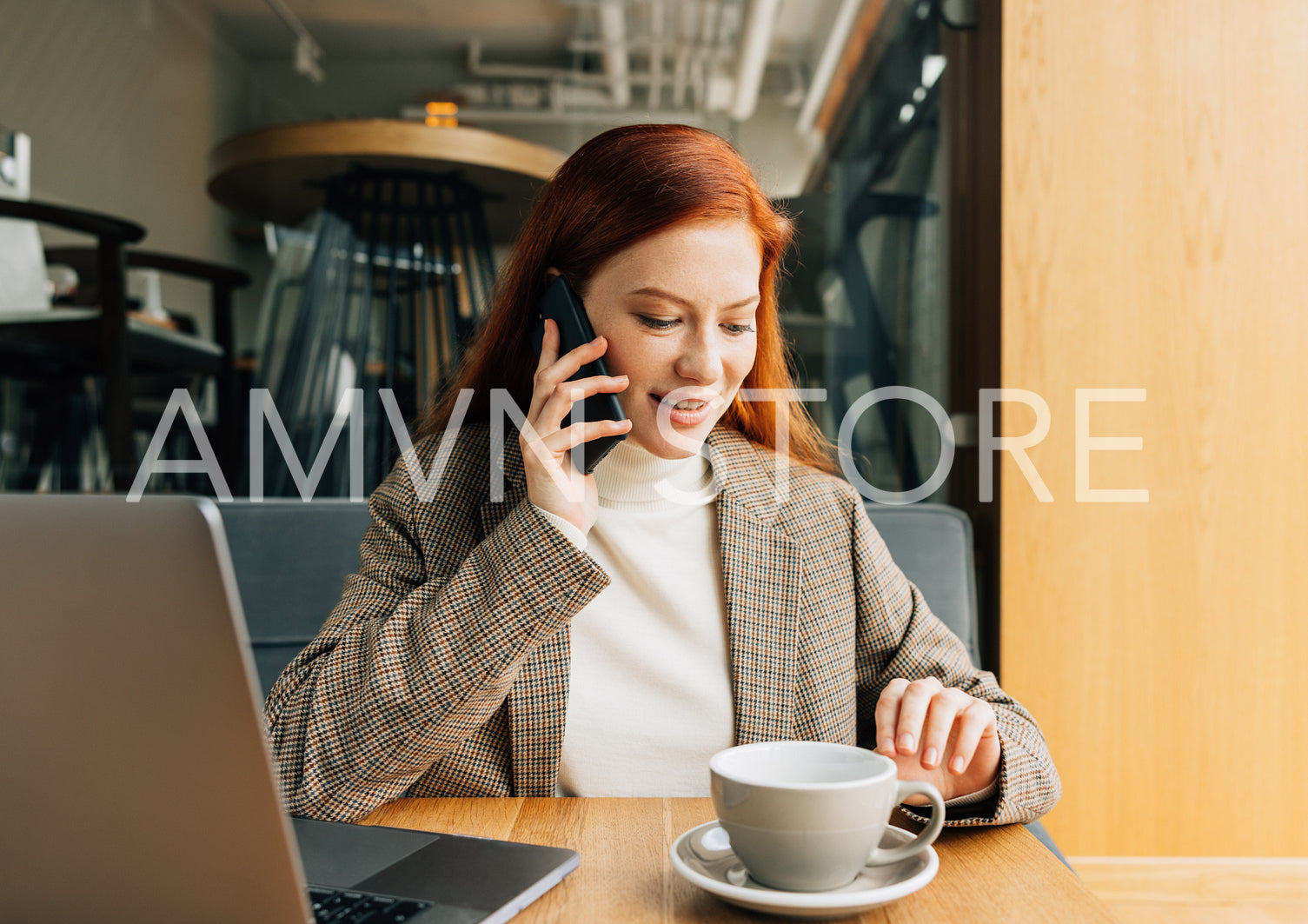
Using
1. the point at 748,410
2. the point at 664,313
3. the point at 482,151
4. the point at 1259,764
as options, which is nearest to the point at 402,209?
the point at 482,151

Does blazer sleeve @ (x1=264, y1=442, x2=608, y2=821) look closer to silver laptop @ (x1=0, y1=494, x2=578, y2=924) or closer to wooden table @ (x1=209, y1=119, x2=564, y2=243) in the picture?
silver laptop @ (x1=0, y1=494, x2=578, y2=924)

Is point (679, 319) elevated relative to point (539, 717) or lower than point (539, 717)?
elevated

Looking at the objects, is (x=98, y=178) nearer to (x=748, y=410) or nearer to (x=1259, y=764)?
(x=748, y=410)

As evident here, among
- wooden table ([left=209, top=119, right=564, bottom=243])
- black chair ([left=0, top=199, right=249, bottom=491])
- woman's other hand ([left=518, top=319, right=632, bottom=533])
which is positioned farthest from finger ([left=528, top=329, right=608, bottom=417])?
black chair ([left=0, top=199, right=249, bottom=491])

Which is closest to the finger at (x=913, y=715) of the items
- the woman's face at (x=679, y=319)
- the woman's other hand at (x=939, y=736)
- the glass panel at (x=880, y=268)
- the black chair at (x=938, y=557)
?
the woman's other hand at (x=939, y=736)

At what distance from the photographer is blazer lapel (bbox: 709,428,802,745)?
2.92ft

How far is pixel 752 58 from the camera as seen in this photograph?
1.80 metres

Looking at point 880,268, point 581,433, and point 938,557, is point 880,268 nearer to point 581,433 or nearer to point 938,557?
point 938,557

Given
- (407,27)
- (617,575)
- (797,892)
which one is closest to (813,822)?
(797,892)

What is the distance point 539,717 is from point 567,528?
0.19m

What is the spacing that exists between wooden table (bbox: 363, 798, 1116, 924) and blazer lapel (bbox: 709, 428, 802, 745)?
23cm

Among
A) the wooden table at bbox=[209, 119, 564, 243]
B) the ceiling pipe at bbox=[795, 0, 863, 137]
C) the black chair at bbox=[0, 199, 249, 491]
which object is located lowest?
the black chair at bbox=[0, 199, 249, 491]

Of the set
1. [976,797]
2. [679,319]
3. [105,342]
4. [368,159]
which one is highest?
[368,159]

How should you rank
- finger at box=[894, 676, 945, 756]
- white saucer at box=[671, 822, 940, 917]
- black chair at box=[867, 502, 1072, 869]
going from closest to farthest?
1. white saucer at box=[671, 822, 940, 917]
2. finger at box=[894, 676, 945, 756]
3. black chair at box=[867, 502, 1072, 869]
